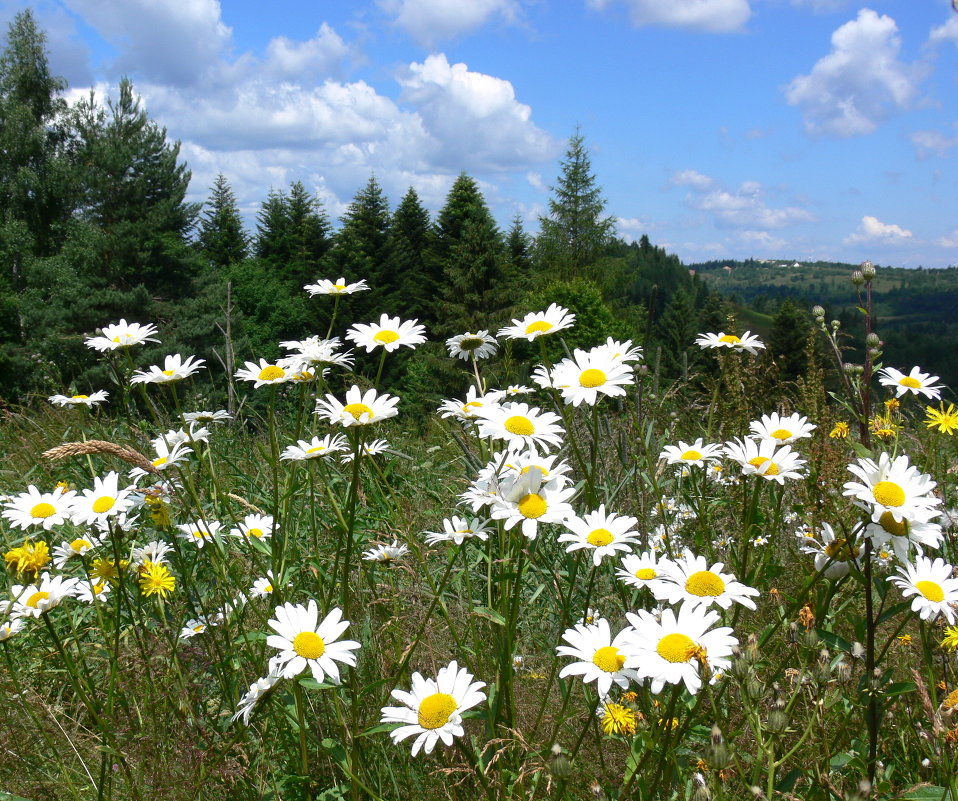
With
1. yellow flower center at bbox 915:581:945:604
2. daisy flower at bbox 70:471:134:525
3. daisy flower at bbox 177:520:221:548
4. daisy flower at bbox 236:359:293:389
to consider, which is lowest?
daisy flower at bbox 177:520:221:548

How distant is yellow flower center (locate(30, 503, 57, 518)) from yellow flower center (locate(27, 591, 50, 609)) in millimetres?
196

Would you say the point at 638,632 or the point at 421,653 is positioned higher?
the point at 638,632

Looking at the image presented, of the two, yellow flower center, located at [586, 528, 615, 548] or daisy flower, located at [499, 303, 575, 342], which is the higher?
daisy flower, located at [499, 303, 575, 342]

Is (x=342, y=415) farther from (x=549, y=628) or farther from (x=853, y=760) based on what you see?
(x=549, y=628)

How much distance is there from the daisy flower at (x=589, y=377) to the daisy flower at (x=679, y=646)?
496mm

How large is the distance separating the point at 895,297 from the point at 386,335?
16364cm

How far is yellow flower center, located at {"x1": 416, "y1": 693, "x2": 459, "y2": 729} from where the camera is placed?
3.77ft

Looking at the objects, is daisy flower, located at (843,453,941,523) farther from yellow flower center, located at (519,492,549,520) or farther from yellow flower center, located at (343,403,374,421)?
yellow flower center, located at (343,403,374,421)

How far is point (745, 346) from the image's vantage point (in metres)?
2.30

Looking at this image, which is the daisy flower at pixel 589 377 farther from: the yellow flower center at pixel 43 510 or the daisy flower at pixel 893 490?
the yellow flower center at pixel 43 510

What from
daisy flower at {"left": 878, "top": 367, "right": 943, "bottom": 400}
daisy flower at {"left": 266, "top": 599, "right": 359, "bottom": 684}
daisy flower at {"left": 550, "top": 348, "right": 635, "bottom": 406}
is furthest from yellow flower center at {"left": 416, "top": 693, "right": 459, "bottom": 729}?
daisy flower at {"left": 878, "top": 367, "right": 943, "bottom": 400}

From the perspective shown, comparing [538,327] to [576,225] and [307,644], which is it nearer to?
[307,644]

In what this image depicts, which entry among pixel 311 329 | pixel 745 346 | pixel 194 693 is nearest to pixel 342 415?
pixel 194 693

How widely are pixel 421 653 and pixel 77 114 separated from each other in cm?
3188
